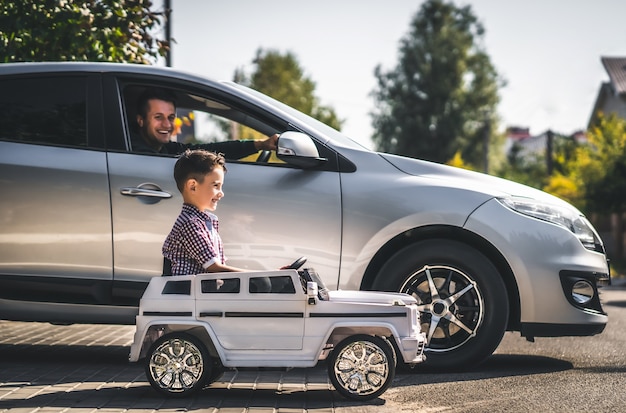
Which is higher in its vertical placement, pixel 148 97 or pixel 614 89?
pixel 614 89

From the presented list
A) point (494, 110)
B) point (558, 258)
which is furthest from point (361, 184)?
point (494, 110)

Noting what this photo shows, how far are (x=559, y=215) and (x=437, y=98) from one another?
2431 inches

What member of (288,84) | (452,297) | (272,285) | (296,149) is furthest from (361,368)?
(288,84)

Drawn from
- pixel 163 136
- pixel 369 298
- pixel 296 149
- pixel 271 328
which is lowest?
pixel 271 328

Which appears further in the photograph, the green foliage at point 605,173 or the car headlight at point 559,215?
the green foliage at point 605,173

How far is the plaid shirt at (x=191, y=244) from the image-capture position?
530 centimetres

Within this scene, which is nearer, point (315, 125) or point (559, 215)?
point (559, 215)

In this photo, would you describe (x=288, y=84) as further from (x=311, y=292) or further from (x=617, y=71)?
(x=311, y=292)

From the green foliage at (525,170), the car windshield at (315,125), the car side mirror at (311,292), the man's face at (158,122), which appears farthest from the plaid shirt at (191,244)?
A: the green foliage at (525,170)

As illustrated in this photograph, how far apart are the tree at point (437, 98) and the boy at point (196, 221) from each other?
60.5 m

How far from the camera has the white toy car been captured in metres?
5.19

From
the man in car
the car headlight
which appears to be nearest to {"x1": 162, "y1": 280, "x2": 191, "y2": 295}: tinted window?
the man in car

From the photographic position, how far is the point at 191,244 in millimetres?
5309

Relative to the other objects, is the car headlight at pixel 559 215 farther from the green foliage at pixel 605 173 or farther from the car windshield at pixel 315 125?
the green foliage at pixel 605 173
